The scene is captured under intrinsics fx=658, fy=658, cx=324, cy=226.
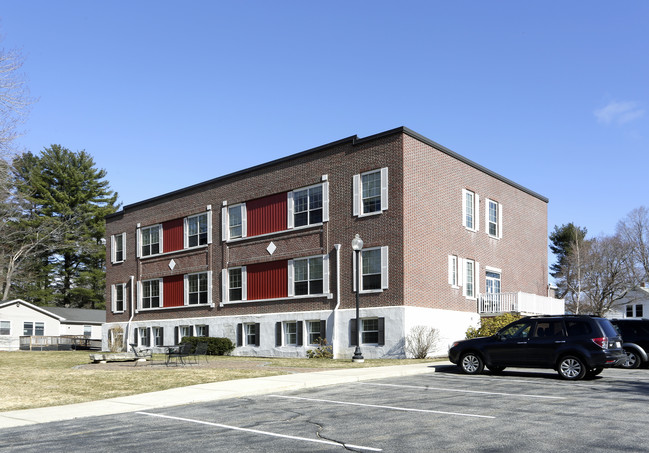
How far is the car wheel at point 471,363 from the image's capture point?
19.9 meters

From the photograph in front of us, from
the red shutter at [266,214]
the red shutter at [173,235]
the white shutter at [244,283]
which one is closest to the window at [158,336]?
the red shutter at [173,235]

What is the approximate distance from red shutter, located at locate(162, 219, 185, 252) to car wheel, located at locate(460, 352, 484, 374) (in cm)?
2470

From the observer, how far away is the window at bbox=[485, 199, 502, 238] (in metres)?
35.7

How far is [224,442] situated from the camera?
953 cm

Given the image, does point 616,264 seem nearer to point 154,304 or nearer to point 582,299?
point 582,299

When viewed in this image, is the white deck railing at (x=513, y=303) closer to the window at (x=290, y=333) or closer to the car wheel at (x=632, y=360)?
the car wheel at (x=632, y=360)

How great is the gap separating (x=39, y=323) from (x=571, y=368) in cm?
5693

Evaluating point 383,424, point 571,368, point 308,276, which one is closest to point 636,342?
point 571,368

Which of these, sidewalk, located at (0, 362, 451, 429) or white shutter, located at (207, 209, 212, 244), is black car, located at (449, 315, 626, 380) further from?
white shutter, located at (207, 209, 212, 244)

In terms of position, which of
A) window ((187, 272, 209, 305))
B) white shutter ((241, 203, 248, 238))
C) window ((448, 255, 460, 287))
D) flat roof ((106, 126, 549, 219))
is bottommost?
window ((187, 272, 209, 305))

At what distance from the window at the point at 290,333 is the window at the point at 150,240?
1322 centimetres

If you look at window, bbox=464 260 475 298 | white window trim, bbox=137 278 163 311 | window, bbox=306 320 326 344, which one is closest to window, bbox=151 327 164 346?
white window trim, bbox=137 278 163 311

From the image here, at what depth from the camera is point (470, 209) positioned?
34.3 meters

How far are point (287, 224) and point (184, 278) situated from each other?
32.1 ft
